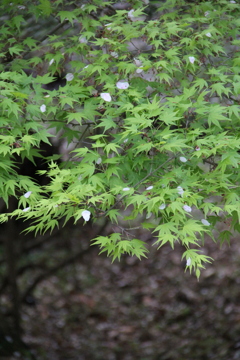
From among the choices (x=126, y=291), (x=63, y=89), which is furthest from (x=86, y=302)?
(x=63, y=89)

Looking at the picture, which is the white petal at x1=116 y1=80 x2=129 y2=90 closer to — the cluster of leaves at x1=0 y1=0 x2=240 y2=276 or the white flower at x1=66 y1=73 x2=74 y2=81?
the cluster of leaves at x1=0 y1=0 x2=240 y2=276

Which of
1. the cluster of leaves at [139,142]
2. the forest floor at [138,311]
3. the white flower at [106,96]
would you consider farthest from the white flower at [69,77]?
the forest floor at [138,311]

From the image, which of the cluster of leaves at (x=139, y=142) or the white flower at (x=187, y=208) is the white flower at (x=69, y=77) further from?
the white flower at (x=187, y=208)

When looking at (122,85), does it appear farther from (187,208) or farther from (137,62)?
(187,208)

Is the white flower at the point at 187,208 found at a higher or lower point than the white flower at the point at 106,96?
lower

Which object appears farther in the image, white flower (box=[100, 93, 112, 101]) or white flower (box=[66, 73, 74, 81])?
white flower (box=[66, 73, 74, 81])

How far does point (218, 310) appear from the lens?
599cm

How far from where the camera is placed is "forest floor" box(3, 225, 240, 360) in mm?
5656

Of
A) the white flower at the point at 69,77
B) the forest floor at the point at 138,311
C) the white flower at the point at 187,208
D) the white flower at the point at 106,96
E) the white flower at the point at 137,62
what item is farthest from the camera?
the forest floor at the point at 138,311

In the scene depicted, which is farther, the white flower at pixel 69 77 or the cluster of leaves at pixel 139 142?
the white flower at pixel 69 77

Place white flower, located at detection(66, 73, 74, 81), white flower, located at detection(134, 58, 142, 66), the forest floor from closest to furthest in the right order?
white flower, located at detection(134, 58, 142, 66) < white flower, located at detection(66, 73, 74, 81) < the forest floor

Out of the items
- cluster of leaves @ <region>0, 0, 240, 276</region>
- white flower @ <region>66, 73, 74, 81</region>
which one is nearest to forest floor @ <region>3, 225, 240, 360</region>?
cluster of leaves @ <region>0, 0, 240, 276</region>

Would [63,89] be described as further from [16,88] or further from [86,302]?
[86,302]

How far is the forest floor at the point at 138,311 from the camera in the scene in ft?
18.6
